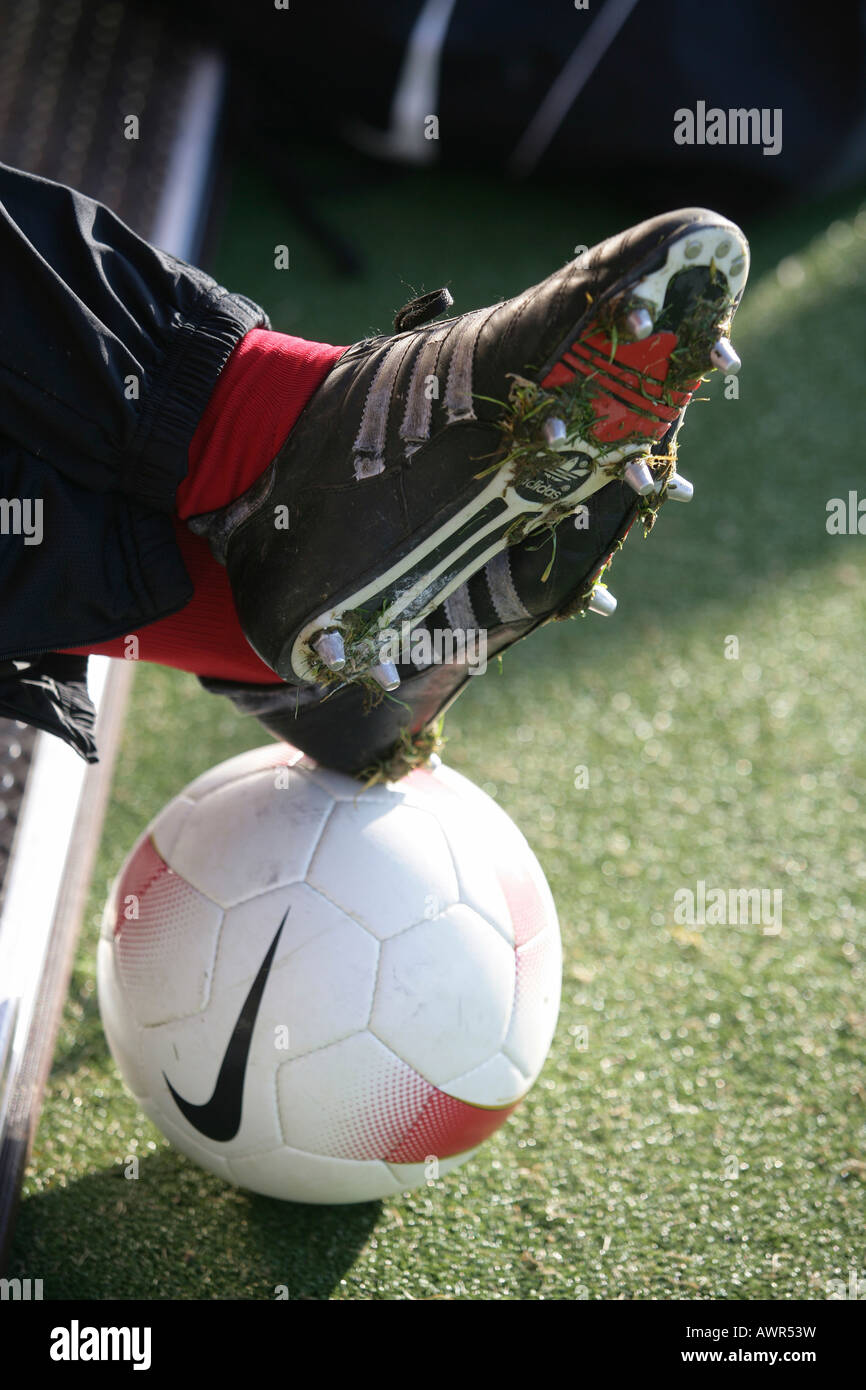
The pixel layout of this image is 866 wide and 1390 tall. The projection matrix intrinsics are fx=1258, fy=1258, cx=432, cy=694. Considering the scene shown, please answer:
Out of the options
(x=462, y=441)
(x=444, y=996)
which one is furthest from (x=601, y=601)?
(x=444, y=996)

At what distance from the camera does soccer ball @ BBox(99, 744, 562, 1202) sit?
1479 mm

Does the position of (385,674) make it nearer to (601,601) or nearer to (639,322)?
(601,601)

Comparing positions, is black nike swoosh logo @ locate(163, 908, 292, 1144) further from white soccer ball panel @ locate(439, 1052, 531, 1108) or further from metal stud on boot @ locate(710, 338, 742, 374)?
metal stud on boot @ locate(710, 338, 742, 374)

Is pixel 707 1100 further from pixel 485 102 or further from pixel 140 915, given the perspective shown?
pixel 485 102

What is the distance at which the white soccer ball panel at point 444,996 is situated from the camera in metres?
1.48

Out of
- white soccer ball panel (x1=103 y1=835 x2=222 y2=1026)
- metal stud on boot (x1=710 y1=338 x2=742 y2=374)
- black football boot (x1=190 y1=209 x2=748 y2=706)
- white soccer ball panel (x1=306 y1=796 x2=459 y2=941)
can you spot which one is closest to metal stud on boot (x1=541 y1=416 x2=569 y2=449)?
black football boot (x1=190 y1=209 x2=748 y2=706)

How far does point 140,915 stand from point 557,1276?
721mm

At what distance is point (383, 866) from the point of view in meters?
1.53

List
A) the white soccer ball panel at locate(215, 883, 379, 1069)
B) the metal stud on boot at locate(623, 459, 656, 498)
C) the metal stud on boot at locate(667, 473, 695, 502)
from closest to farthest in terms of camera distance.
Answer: the metal stud on boot at locate(623, 459, 656, 498) → the metal stud on boot at locate(667, 473, 695, 502) → the white soccer ball panel at locate(215, 883, 379, 1069)

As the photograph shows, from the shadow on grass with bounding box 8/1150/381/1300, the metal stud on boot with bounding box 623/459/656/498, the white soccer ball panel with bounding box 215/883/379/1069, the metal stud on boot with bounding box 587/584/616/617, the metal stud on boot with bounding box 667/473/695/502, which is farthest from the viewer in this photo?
the shadow on grass with bounding box 8/1150/381/1300

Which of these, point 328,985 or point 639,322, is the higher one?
point 639,322

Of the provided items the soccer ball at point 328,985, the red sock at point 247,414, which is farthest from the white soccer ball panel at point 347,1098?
the red sock at point 247,414

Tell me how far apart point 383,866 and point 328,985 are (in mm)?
156

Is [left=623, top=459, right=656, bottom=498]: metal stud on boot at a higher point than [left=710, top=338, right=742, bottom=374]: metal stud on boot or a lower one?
lower
